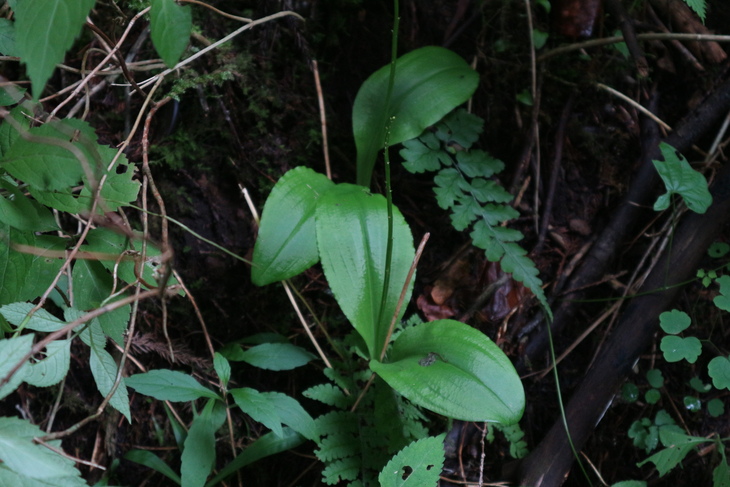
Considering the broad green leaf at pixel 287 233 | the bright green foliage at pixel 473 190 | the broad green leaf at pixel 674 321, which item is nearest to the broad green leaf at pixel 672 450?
the broad green leaf at pixel 674 321

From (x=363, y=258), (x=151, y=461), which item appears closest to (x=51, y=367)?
(x=151, y=461)


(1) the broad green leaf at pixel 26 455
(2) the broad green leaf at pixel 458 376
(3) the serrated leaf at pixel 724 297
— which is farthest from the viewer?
(3) the serrated leaf at pixel 724 297

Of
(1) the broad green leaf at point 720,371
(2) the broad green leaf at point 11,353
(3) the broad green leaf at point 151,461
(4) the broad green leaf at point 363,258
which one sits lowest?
(3) the broad green leaf at point 151,461

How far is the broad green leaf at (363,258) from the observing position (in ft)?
4.53

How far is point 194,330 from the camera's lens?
166cm

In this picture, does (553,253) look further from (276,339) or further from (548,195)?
(276,339)

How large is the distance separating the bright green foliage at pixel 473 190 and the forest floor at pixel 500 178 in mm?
171

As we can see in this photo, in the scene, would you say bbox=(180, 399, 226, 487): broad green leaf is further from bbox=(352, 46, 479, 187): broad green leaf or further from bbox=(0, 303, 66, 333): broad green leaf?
bbox=(352, 46, 479, 187): broad green leaf

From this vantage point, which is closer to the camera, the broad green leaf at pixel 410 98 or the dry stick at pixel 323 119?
the broad green leaf at pixel 410 98

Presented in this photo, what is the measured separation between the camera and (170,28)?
0.87 meters

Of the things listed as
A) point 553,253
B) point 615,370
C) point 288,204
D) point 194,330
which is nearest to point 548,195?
point 553,253

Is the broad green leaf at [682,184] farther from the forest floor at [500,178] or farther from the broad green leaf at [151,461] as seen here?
the broad green leaf at [151,461]

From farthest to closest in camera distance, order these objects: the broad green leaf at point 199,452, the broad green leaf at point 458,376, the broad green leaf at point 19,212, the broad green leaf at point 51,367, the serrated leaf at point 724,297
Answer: the serrated leaf at point 724,297 < the broad green leaf at point 199,452 < the broad green leaf at point 458,376 < the broad green leaf at point 19,212 < the broad green leaf at point 51,367

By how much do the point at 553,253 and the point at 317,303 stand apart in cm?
77
